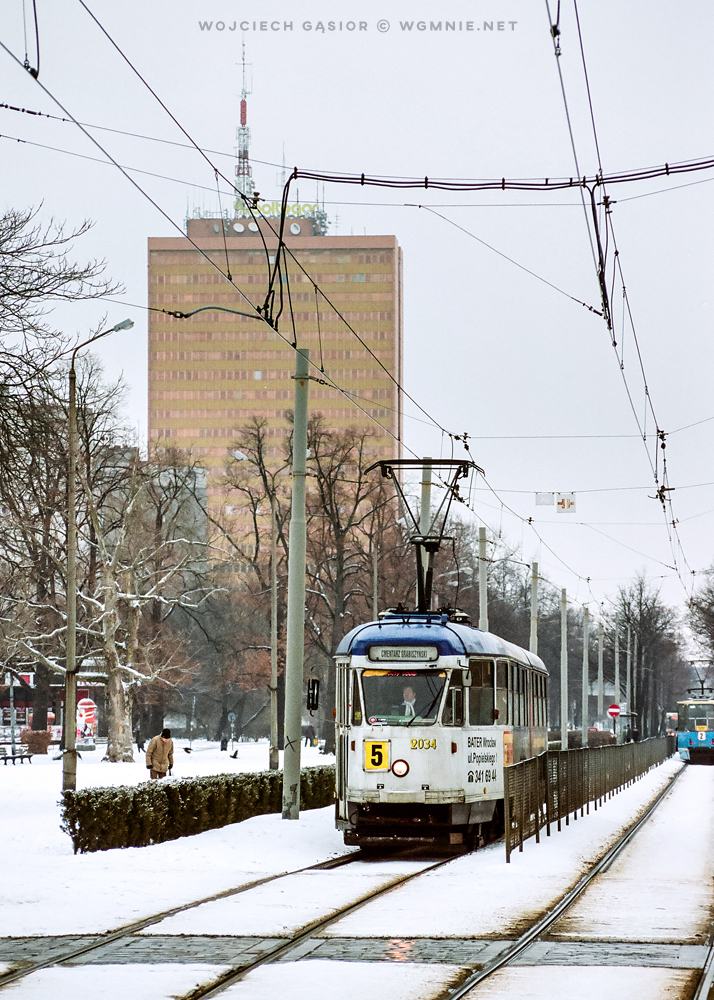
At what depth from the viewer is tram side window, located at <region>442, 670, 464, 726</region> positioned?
20234 mm

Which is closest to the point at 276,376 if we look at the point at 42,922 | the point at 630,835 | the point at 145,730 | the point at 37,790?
the point at 145,730

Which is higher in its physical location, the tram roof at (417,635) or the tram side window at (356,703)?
the tram roof at (417,635)

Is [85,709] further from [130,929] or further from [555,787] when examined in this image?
[130,929]

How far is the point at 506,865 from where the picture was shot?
1756cm

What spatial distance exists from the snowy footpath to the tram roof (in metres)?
2.68

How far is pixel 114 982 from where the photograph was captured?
9.48 metres

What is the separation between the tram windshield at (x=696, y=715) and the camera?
6669 centimetres

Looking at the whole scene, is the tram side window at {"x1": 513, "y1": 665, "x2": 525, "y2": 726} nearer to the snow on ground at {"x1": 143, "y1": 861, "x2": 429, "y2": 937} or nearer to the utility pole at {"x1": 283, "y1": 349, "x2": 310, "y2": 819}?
the utility pole at {"x1": 283, "y1": 349, "x2": 310, "y2": 819}

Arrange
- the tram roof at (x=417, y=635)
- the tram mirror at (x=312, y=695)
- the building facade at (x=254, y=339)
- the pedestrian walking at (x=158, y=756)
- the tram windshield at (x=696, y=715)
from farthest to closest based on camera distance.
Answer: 1. the building facade at (x=254, y=339)
2. the tram windshield at (x=696, y=715)
3. the pedestrian walking at (x=158, y=756)
4. the tram mirror at (x=312, y=695)
5. the tram roof at (x=417, y=635)

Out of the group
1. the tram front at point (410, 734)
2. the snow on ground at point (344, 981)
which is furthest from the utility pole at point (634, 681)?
the snow on ground at point (344, 981)

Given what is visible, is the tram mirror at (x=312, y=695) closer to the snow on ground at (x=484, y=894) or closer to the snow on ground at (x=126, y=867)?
the snow on ground at (x=126, y=867)

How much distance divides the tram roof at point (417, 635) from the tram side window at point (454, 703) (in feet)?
1.17

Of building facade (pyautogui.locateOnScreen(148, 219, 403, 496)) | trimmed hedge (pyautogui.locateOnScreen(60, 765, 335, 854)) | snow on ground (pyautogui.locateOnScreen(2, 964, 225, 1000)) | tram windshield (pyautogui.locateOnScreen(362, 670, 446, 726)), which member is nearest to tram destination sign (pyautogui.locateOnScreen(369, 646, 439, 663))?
tram windshield (pyautogui.locateOnScreen(362, 670, 446, 726))

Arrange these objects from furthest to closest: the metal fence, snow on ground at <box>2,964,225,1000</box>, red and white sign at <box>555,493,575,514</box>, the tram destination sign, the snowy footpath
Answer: red and white sign at <box>555,493,575,514</box>, the tram destination sign, the metal fence, the snowy footpath, snow on ground at <box>2,964,225,1000</box>
